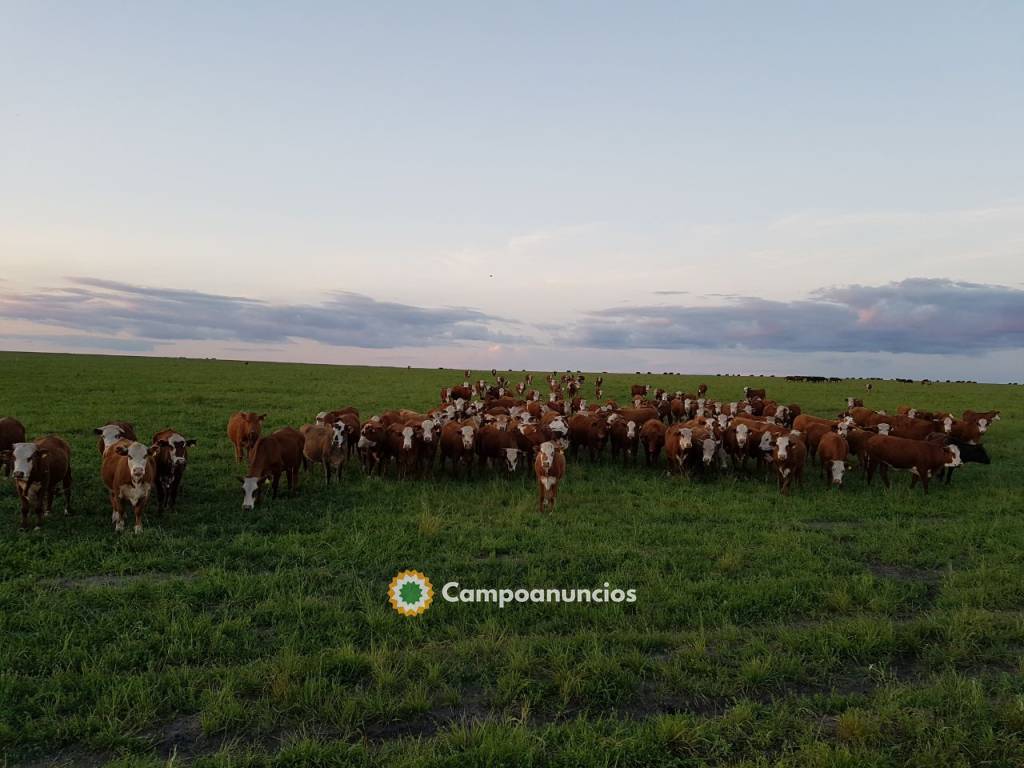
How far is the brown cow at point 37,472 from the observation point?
954 cm

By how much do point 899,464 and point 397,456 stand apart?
39.1ft

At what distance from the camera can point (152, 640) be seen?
19.7 ft

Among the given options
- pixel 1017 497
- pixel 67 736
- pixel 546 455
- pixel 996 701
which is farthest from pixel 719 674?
pixel 1017 497

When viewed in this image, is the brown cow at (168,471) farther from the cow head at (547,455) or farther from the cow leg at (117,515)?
the cow head at (547,455)

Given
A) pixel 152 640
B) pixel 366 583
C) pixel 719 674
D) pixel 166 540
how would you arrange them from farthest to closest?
pixel 166 540
pixel 366 583
pixel 152 640
pixel 719 674

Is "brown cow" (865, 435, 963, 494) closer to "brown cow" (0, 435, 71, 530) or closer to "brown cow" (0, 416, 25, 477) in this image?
"brown cow" (0, 435, 71, 530)

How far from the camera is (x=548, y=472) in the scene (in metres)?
12.1

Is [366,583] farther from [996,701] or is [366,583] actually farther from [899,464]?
[899,464]

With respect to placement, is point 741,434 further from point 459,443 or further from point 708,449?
point 459,443

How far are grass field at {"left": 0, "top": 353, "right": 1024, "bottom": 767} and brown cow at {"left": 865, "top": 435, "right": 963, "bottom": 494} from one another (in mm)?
2632

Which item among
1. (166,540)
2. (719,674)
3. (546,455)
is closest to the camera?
(719,674)

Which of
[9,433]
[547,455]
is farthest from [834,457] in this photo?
[9,433]

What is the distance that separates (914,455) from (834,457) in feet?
5.60

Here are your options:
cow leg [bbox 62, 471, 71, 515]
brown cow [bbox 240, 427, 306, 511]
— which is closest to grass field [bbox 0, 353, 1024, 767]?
cow leg [bbox 62, 471, 71, 515]
